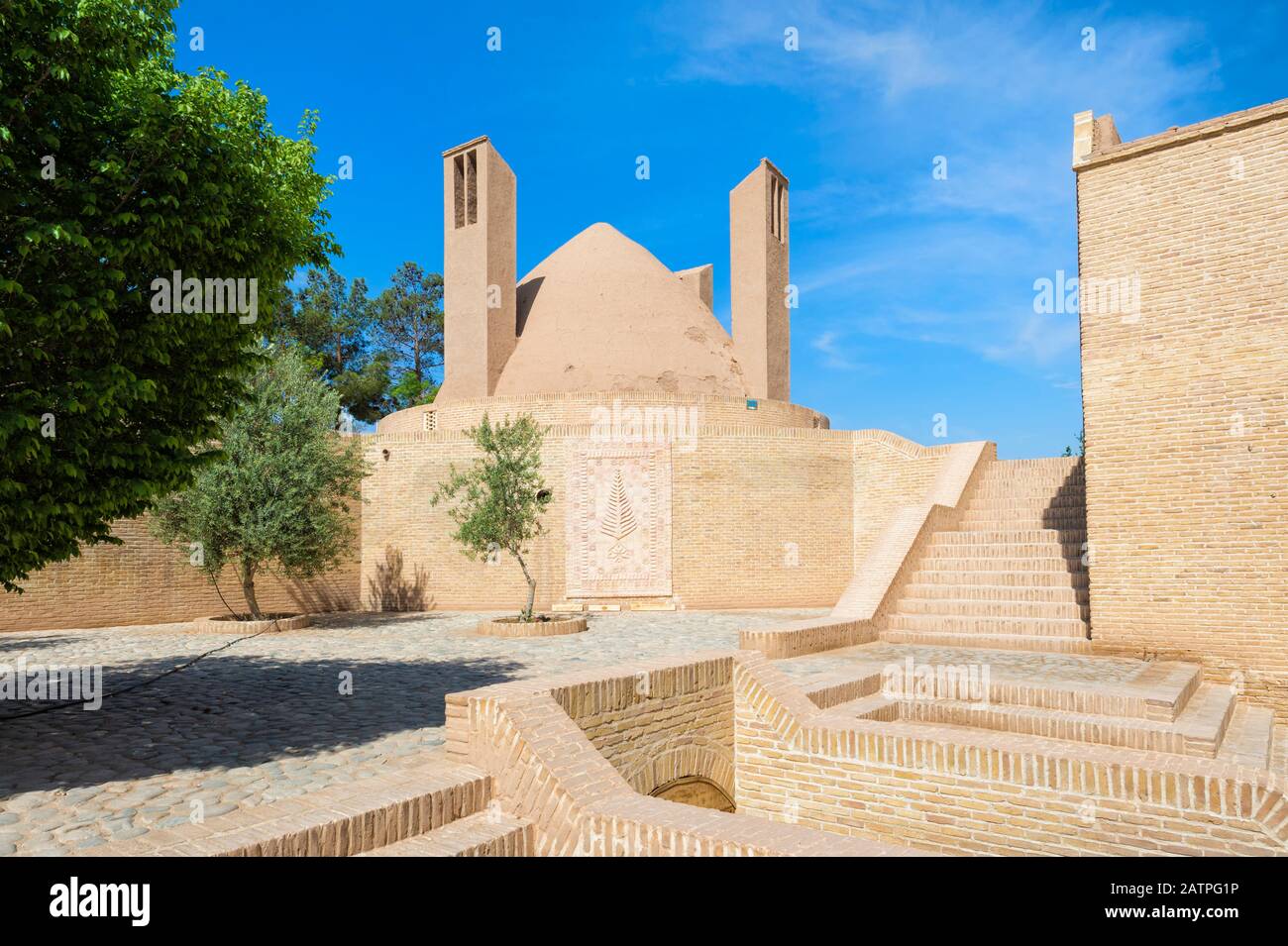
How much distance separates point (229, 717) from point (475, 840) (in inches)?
146

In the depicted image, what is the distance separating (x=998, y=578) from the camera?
434 inches

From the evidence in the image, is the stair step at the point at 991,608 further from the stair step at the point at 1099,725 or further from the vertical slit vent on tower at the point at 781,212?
the vertical slit vent on tower at the point at 781,212

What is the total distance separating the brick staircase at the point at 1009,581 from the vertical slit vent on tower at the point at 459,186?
16.0 meters

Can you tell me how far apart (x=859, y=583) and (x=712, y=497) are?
7.08 m

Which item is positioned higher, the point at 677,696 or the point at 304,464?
the point at 304,464

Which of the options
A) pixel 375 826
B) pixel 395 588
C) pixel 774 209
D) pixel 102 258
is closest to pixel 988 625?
pixel 375 826

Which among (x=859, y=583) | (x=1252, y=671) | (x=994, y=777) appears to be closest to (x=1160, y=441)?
(x=1252, y=671)

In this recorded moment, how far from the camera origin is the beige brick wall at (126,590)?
14.1m

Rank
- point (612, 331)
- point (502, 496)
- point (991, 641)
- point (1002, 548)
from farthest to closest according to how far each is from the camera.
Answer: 1. point (612, 331)
2. point (502, 496)
3. point (1002, 548)
4. point (991, 641)

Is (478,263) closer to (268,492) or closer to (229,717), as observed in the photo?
(268,492)
